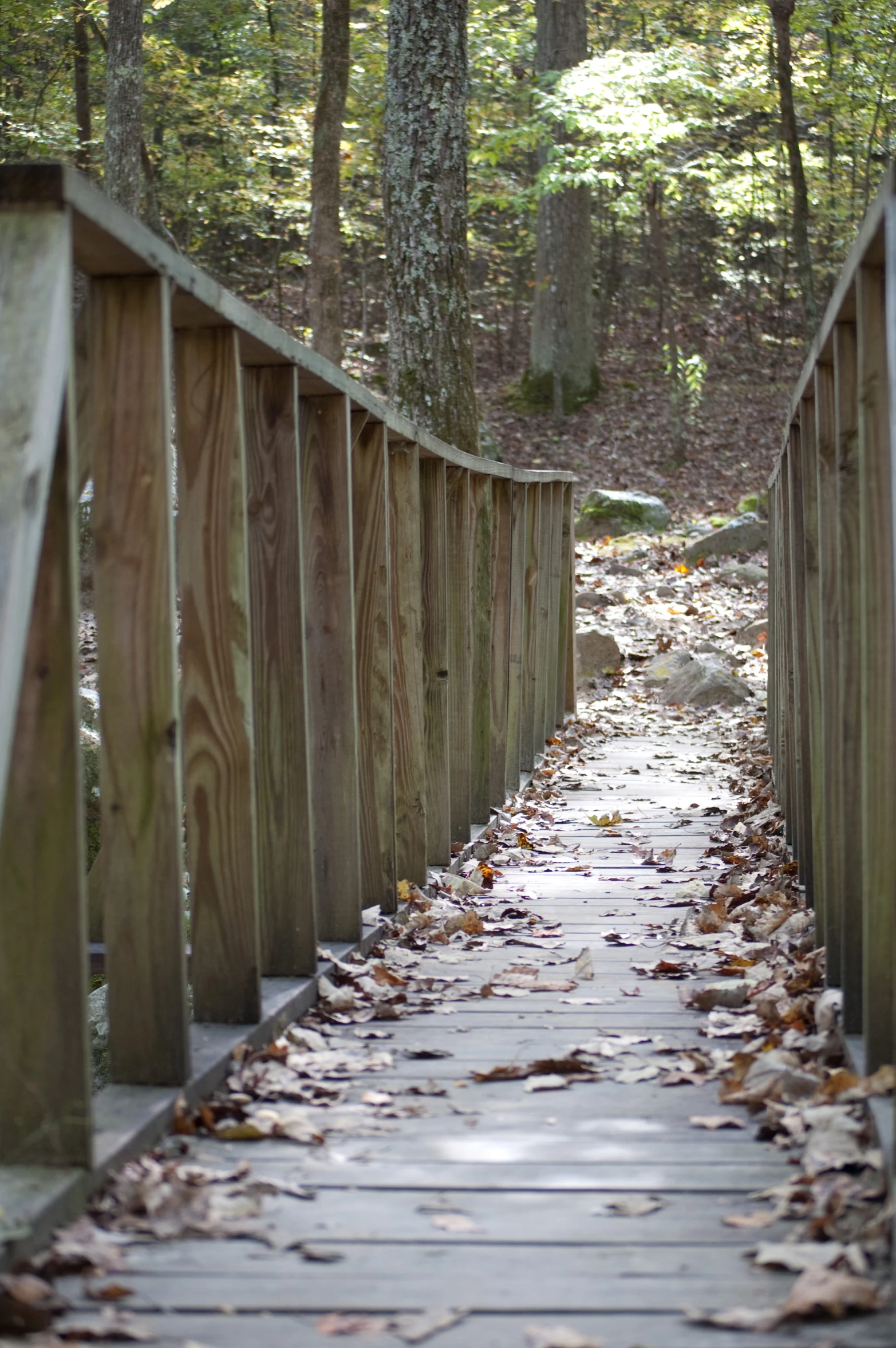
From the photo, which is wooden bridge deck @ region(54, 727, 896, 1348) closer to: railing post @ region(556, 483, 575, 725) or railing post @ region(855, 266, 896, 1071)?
railing post @ region(855, 266, 896, 1071)

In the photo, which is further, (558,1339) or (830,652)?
(830,652)

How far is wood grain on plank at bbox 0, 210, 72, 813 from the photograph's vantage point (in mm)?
1743

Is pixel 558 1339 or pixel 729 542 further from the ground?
pixel 729 542

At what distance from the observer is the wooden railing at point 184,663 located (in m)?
2.00

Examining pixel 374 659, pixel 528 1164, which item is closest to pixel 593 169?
pixel 374 659

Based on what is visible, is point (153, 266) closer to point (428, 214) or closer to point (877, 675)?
point (877, 675)

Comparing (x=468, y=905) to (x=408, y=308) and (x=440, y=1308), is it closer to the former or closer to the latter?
(x=440, y=1308)

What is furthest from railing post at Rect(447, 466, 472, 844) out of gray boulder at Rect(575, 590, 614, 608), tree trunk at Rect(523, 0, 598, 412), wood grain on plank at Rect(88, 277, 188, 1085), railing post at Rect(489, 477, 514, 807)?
tree trunk at Rect(523, 0, 598, 412)

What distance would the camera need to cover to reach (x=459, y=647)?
5520 millimetres

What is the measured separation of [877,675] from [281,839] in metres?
1.54

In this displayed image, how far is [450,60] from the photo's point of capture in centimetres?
828

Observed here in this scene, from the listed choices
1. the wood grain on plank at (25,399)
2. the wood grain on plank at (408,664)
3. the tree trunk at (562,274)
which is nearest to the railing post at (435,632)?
the wood grain on plank at (408,664)

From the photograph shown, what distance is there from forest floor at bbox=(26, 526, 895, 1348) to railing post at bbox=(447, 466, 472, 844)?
1021mm

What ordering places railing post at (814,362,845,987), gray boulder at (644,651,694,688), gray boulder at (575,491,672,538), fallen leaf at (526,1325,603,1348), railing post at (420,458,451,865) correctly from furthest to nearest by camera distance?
gray boulder at (575,491,672,538)
gray boulder at (644,651,694,688)
railing post at (420,458,451,865)
railing post at (814,362,845,987)
fallen leaf at (526,1325,603,1348)
